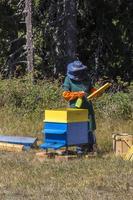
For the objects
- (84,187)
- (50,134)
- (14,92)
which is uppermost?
(14,92)

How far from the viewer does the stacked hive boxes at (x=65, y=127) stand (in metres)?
11.0

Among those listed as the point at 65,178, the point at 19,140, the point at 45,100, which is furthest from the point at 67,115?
the point at 45,100

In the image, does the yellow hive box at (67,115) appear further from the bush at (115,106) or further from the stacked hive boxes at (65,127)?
the bush at (115,106)

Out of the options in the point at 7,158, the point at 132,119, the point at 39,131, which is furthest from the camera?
the point at 132,119

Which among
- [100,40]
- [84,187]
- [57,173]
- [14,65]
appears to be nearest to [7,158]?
[57,173]

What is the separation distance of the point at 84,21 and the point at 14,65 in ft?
14.6

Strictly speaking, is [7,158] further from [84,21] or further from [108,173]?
[84,21]

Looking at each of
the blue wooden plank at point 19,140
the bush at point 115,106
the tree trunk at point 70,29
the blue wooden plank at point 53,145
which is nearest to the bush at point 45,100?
the bush at point 115,106

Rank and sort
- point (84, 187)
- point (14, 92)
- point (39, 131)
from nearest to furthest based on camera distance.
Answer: point (84, 187) → point (39, 131) → point (14, 92)

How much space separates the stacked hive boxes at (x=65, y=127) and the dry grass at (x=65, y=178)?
45 centimetres

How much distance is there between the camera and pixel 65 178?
913cm

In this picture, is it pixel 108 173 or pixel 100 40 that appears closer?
pixel 108 173

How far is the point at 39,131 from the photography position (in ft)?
48.2

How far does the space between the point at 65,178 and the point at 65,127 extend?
197 centimetres
